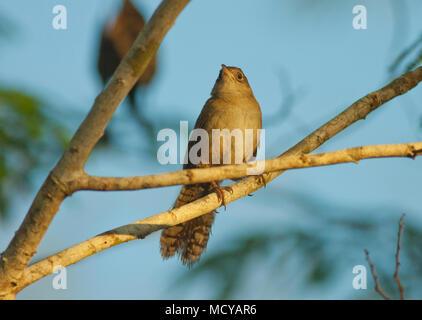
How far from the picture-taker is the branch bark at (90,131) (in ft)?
9.19

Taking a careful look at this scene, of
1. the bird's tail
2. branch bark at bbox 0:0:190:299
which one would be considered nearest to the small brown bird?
the bird's tail

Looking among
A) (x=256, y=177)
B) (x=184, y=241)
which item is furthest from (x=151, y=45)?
(x=184, y=241)

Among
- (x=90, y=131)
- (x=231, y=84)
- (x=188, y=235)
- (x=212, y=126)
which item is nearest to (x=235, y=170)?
(x=90, y=131)

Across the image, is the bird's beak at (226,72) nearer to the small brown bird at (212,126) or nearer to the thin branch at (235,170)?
the small brown bird at (212,126)

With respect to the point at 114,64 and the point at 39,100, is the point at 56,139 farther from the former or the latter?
the point at 114,64

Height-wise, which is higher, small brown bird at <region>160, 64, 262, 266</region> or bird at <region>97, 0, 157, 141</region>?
bird at <region>97, 0, 157, 141</region>

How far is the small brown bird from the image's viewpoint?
5.55 meters

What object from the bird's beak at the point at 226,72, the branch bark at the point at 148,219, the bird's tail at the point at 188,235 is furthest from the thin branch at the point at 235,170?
the bird's beak at the point at 226,72

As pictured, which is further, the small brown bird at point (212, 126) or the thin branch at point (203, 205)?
the small brown bird at point (212, 126)

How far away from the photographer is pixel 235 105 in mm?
6082

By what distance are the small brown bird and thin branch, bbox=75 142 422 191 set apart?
7.04 ft

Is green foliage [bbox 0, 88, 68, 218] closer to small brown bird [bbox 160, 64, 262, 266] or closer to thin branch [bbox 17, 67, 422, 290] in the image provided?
thin branch [bbox 17, 67, 422, 290]

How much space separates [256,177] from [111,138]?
215 centimetres

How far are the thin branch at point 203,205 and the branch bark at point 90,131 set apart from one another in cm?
28
